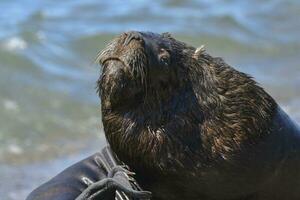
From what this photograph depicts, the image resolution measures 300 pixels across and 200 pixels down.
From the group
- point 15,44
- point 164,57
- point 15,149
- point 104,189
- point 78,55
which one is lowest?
point 104,189

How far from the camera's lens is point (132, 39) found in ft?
9.47

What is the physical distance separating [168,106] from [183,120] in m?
0.07

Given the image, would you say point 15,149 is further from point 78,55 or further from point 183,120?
point 183,120

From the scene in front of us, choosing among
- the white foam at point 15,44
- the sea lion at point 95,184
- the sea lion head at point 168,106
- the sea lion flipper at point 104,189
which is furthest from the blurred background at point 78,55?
the sea lion head at point 168,106

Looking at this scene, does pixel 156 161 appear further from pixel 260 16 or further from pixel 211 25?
pixel 260 16

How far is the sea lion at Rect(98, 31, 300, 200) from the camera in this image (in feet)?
9.45

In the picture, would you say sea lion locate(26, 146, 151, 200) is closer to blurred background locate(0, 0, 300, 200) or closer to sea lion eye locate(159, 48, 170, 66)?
sea lion eye locate(159, 48, 170, 66)

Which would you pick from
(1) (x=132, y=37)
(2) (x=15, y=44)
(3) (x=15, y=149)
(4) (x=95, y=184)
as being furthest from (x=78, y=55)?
(1) (x=132, y=37)

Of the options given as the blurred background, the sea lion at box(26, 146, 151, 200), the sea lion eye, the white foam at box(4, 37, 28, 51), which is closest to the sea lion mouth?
the sea lion eye

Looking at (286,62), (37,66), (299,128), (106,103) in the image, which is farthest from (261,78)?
(106,103)

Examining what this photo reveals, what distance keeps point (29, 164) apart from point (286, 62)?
4.30m

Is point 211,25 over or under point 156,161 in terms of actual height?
over

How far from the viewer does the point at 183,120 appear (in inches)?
115

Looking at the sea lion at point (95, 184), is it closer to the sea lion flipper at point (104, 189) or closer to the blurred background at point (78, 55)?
the sea lion flipper at point (104, 189)
